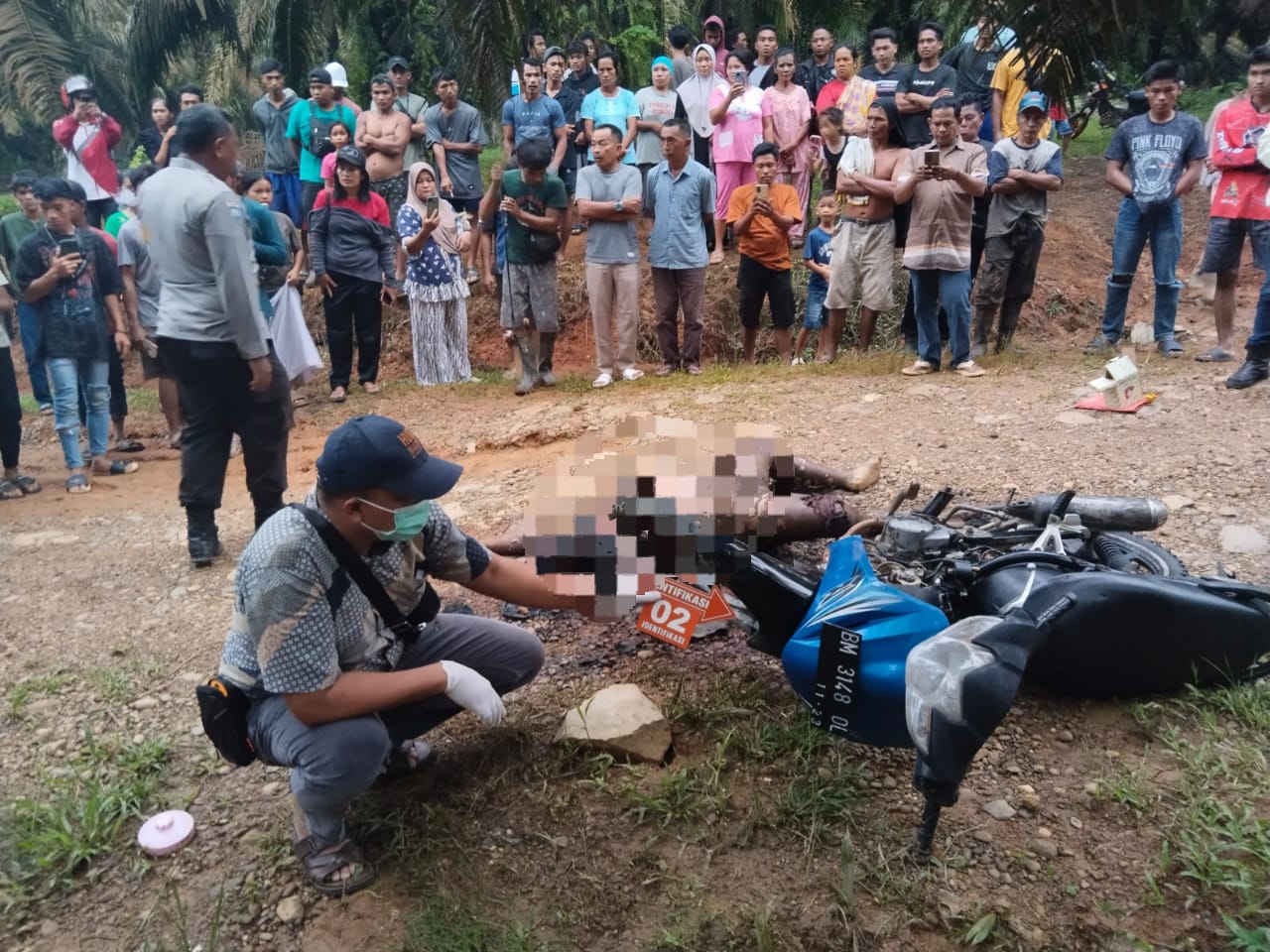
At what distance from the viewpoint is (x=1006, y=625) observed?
2273 millimetres

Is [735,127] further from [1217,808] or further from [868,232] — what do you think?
[1217,808]

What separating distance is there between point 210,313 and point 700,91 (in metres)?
5.80

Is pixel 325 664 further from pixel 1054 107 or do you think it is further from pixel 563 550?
pixel 1054 107

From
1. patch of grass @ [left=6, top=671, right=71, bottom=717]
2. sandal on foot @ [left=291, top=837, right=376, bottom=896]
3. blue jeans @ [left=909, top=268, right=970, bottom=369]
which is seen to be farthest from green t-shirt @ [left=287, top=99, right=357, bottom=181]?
sandal on foot @ [left=291, top=837, right=376, bottom=896]

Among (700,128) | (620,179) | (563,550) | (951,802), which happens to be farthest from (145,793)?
(700,128)

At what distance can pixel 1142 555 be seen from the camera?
313cm

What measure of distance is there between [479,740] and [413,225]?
559 centimetres

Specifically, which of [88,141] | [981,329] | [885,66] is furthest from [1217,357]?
[88,141]

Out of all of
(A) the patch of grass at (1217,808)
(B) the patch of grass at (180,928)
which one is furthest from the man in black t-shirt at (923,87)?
(B) the patch of grass at (180,928)

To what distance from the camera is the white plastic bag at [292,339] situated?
634cm

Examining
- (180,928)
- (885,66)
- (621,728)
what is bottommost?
(180,928)

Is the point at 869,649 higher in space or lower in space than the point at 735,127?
lower

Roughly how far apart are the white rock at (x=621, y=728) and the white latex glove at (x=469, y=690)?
0.38 meters

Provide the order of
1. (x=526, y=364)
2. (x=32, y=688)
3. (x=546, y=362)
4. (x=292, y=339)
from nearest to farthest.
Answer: (x=32, y=688), (x=292, y=339), (x=526, y=364), (x=546, y=362)
